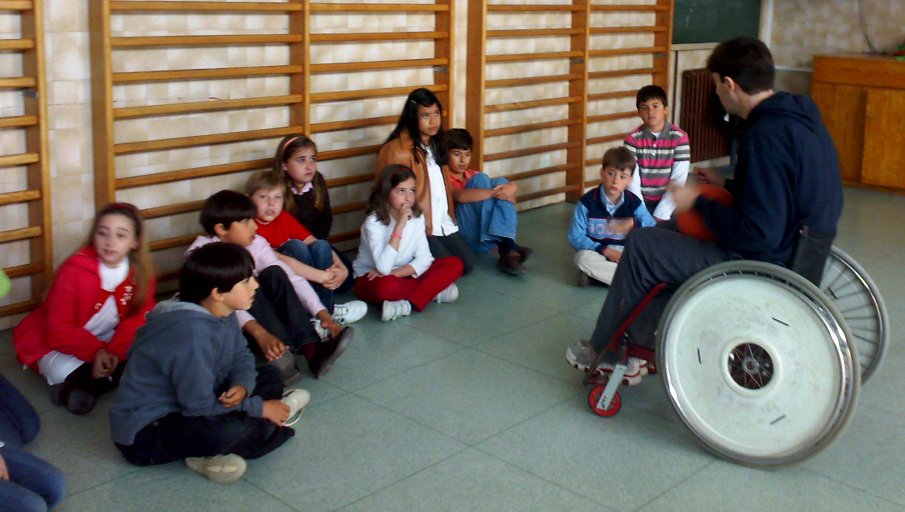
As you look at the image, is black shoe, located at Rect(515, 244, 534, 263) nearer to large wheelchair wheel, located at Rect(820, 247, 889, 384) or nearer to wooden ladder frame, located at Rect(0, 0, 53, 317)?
large wheelchair wheel, located at Rect(820, 247, 889, 384)

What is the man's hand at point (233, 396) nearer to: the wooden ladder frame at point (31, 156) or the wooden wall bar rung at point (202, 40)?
the wooden ladder frame at point (31, 156)

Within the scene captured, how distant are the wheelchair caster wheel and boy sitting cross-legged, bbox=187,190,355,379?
912mm

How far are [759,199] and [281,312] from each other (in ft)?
5.93

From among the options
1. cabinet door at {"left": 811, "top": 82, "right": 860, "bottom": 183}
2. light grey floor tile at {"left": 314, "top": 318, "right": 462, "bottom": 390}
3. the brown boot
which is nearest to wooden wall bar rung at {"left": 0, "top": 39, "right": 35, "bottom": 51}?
light grey floor tile at {"left": 314, "top": 318, "right": 462, "bottom": 390}

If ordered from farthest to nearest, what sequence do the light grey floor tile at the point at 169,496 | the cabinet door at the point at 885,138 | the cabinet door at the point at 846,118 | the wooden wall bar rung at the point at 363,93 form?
1. the cabinet door at the point at 846,118
2. the cabinet door at the point at 885,138
3. the wooden wall bar rung at the point at 363,93
4. the light grey floor tile at the point at 169,496

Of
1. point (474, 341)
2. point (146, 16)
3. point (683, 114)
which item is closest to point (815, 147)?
point (474, 341)

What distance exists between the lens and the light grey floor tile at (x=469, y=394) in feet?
10.8

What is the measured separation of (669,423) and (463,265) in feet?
5.85

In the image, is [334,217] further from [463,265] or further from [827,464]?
[827,464]

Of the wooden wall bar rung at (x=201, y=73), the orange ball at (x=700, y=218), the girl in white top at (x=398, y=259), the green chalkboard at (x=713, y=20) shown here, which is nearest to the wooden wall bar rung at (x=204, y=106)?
the wooden wall bar rung at (x=201, y=73)

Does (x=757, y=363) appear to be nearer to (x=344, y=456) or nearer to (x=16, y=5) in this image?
(x=344, y=456)

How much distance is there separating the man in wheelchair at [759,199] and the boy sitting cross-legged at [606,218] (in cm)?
152

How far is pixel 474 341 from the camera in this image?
4.06 meters

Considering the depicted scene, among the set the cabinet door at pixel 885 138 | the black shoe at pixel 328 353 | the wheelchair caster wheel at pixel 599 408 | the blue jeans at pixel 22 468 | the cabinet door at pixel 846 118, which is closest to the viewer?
the blue jeans at pixel 22 468
